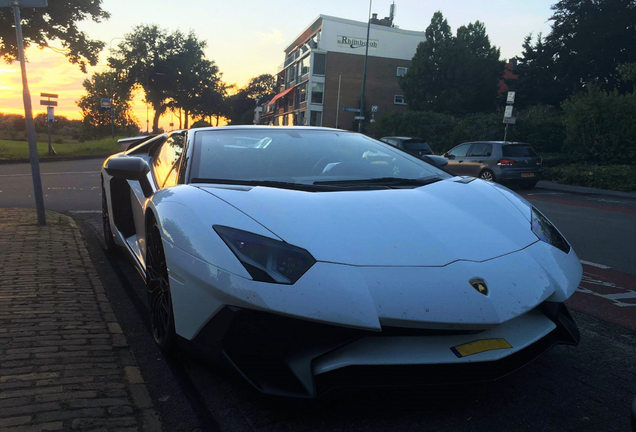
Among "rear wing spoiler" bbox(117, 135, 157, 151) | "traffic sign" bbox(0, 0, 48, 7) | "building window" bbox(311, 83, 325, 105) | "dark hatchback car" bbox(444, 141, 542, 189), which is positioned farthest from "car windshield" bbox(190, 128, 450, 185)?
"building window" bbox(311, 83, 325, 105)

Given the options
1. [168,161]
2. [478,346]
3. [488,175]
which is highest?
[168,161]

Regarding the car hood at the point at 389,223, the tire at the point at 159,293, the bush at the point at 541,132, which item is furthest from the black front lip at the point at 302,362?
the bush at the point at 541,132

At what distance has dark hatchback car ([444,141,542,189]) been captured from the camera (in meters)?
14.1

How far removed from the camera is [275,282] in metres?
1.79

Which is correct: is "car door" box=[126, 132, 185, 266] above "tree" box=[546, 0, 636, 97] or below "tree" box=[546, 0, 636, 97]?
below

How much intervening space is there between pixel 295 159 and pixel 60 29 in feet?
78.8

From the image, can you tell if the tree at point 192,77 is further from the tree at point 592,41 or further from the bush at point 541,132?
the bush at point 541,132

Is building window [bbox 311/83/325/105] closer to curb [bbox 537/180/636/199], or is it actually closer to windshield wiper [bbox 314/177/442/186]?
curb [bbox 537/180/636/199]

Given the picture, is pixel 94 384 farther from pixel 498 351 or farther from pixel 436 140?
pixel 436 140

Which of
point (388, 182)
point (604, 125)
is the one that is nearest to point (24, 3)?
point (388, 182)

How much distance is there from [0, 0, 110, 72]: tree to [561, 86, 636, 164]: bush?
20.9 metres

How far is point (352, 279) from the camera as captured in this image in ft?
5.86

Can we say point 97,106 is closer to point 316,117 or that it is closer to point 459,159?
point 316,117

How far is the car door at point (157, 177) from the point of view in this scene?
10.1 feet
